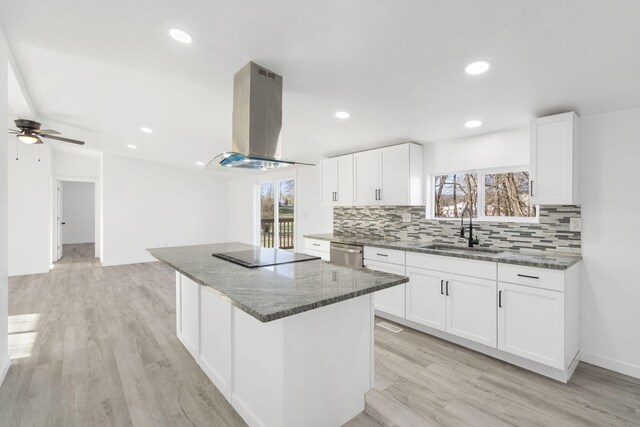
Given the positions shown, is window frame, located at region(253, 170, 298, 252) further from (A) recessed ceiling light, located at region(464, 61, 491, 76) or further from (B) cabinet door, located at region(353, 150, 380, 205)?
(A) recessed ceiling light, located at region(464, 61, 491, 76)

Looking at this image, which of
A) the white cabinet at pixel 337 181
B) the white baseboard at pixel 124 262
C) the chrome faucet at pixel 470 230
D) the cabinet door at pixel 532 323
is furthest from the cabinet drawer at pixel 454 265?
the white baseboard at pixel 124 262

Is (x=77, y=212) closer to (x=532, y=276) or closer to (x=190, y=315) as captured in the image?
(x=190, y=315)

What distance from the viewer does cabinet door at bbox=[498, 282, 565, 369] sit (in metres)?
2.26

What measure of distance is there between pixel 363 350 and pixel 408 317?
144cm

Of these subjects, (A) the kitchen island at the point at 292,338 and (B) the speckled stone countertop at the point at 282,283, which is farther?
(A) the kitchen island at the point at 292,338

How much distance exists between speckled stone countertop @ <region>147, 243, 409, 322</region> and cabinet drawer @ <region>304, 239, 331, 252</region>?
71.3 inches

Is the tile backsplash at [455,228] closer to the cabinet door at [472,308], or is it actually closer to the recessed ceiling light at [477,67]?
the cabinet door at [472,308]

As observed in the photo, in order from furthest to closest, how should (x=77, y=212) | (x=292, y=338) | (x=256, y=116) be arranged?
(x=77, y=212) < (x=256, y=116) < (x=292, y=338)

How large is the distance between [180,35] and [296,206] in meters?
4.12

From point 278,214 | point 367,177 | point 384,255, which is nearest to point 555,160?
point 384,255

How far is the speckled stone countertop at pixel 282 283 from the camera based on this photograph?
1322 mm

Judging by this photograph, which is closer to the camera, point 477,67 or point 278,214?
point 477,67

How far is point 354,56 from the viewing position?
1.87 m

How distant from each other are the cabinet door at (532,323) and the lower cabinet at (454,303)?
0.28 ft
